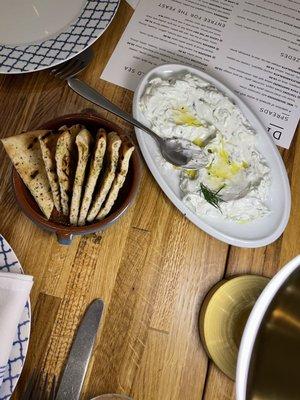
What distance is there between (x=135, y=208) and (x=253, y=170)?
0.65 feet

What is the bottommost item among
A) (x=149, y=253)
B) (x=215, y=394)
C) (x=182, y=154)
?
(x=215, y=394)

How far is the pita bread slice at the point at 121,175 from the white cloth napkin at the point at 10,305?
14cm

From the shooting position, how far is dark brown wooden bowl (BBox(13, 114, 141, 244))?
628 millimetres

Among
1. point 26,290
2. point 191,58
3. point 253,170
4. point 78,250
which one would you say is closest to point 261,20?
point 191,58

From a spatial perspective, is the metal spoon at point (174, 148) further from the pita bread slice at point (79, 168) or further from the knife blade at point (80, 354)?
Answer: the knife blade at point (80, 354)

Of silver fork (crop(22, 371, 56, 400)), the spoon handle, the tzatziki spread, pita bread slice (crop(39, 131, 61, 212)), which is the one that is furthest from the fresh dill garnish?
silver fork (crop(22, 371, 56, 400))

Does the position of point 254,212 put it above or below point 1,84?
below

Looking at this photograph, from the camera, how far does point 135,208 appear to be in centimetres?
75

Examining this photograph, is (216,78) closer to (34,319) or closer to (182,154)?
(182,154)

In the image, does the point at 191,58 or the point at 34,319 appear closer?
the point at 34,319

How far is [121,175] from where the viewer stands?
24.9 inches

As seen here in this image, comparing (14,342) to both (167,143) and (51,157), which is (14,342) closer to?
(51,157)

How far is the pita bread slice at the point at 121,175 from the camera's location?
2.07ft

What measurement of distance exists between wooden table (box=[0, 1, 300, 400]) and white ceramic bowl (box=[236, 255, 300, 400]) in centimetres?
21
